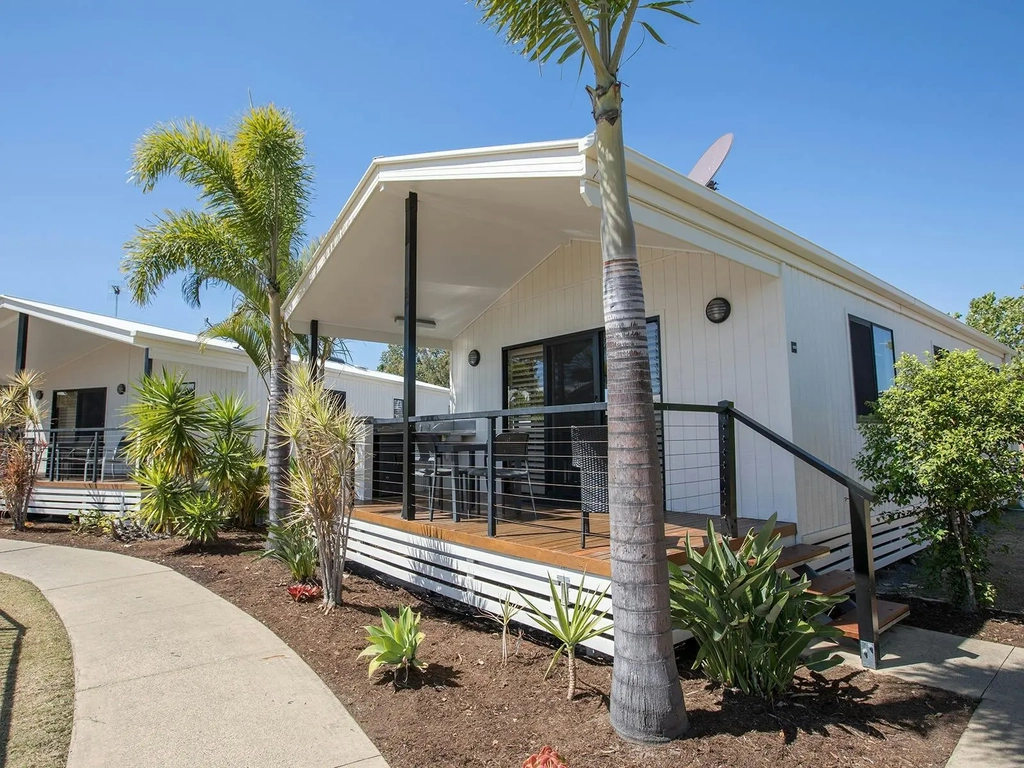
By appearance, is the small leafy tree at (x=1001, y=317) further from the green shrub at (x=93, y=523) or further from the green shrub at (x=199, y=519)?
the green shrub at (x=93, y=523)

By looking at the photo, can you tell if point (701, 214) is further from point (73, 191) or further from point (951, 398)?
point (73, 191)

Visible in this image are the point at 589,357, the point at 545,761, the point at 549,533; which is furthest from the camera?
the point at 589,357

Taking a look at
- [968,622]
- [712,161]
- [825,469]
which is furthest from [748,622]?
[712,161]

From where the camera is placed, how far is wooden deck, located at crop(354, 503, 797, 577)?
3.95 metres

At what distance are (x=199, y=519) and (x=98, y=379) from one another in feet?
28.1

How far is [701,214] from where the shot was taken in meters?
5.14

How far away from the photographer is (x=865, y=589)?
390 cm

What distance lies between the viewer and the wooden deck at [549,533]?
395 centimetres

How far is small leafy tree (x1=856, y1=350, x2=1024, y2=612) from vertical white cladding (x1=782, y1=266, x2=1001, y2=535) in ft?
2.01

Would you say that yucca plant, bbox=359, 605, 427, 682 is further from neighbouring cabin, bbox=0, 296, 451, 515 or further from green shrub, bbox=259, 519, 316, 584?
neighbouring cabin, bbox=0, 296, 451, 515

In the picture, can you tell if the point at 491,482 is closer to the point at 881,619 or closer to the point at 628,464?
the point at 628,464

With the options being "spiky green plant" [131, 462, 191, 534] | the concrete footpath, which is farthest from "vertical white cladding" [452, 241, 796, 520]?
"spiky green plant" [131, 462, 191, 534]

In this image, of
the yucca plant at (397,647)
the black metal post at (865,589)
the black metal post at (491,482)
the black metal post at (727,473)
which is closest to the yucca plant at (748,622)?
the black metal post at (865,589)

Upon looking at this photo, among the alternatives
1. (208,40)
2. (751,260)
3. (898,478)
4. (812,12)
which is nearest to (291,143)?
(208,40)
